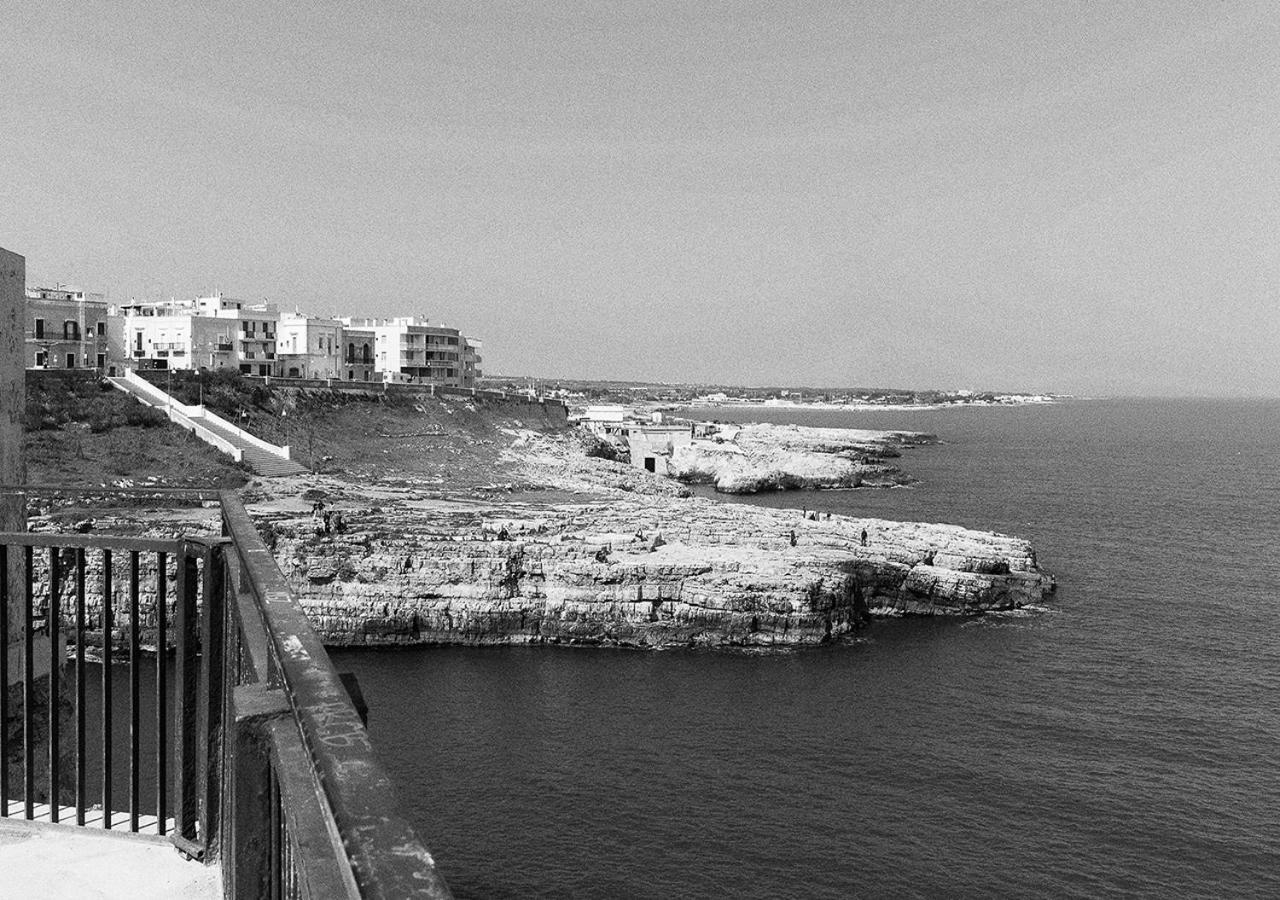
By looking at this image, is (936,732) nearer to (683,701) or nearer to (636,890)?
(683,701)

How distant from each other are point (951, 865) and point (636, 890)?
691cm

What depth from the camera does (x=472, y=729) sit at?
27.1 metres

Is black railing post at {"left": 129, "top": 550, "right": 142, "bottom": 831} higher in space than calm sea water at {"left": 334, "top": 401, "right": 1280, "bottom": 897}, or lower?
higher

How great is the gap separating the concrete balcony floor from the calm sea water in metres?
13.3

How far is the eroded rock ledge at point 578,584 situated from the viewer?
35.1 metres

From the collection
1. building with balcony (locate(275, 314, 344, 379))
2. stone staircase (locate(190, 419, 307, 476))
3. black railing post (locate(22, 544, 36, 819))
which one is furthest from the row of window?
black railing post (locate(22, 544, 36, 819))

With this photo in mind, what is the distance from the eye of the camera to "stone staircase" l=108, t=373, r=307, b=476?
161ft

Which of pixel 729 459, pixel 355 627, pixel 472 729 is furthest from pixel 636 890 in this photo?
pixel 729 459

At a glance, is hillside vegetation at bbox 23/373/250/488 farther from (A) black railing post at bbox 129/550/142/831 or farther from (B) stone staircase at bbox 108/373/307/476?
(A) black railing post at bbox 129/550/142/831

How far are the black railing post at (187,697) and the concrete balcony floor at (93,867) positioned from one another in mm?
255

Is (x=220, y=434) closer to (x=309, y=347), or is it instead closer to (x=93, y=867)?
(x=309, y=347)

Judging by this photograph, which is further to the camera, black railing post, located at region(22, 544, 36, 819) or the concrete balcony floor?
black railing post, located at region(22, 544, 36, 819)

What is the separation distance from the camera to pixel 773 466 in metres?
92.1

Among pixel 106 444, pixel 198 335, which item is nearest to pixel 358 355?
A: pixel 198 335
